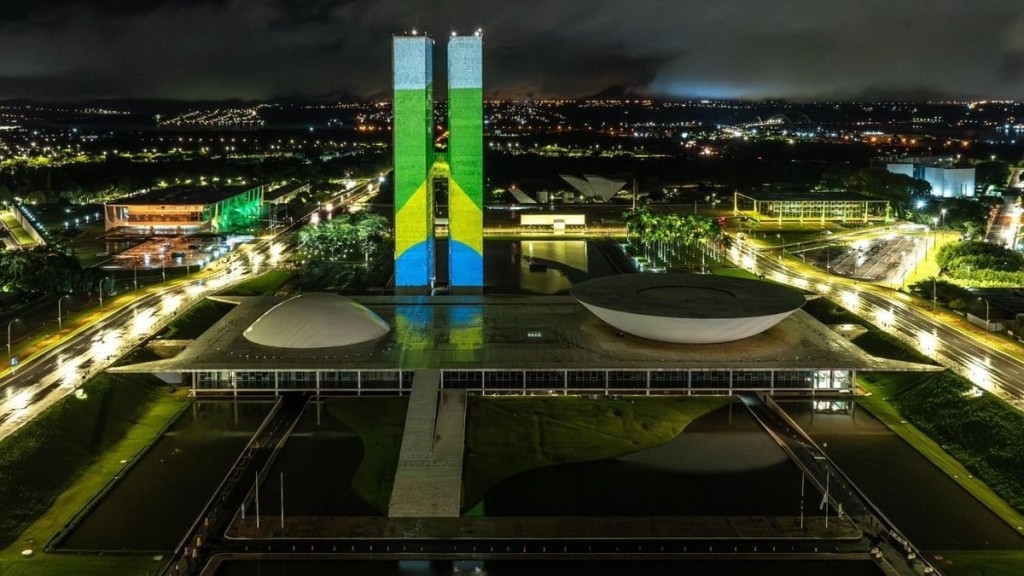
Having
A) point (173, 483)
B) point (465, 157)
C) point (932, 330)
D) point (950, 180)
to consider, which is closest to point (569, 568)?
point (173, 483)

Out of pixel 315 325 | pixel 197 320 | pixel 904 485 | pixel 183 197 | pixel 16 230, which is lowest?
pixel 904 485

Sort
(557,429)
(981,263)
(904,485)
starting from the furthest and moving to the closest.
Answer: (981,263), (557,429), (904,485)

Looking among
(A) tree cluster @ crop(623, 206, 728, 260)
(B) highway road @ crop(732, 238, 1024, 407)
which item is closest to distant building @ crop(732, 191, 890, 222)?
(A) tree cluster @ crop(623, 206, 728, 260)

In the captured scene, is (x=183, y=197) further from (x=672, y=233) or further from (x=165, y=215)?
(x=672, y=233)

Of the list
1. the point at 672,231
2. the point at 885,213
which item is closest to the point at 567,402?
the point at 672,231

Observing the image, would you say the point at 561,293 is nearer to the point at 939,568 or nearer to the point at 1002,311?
the point at 1002,311

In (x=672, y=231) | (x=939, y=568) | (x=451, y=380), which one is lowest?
(x=939, y=568)

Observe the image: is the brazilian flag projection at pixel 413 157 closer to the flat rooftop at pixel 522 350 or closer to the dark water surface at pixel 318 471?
the flat rooftop at pixel 522 350
